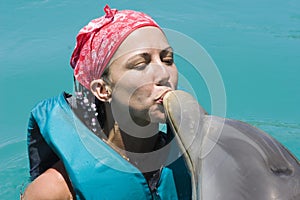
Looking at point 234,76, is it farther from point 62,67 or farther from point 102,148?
point 102,148

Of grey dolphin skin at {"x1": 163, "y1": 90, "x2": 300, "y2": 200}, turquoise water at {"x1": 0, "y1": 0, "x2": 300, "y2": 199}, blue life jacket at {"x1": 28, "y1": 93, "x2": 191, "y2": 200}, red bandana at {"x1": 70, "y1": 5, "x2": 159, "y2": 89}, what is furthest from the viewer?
turquoise water at {"x1": 0, "y1": 0, "x2": 300, "y2": 199}

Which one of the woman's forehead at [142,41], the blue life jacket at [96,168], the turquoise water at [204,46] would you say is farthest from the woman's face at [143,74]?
the turquoise water at [204,46]

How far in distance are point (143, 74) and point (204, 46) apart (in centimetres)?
575

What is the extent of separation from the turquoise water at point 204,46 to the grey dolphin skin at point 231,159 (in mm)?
3698

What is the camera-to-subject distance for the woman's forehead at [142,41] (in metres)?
3.10

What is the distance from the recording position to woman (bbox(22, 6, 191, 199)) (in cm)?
307

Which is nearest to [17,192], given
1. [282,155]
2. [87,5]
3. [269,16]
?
[282,155]

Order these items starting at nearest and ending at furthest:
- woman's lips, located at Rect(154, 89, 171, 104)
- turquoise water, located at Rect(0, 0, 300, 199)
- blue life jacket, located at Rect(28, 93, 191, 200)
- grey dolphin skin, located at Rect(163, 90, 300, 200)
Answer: grey dolphin skin, located at Rect(163, 90, 300, 200) < woman's lips, located at Rect(154, 89, 171, 104) < blue life jacket, located at Rect(28, 93, 191, 200) < turquoise water, located at Rect(0, 0, 300, 199)

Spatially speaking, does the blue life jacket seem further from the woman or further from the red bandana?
the red bandana

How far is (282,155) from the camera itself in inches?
86.0

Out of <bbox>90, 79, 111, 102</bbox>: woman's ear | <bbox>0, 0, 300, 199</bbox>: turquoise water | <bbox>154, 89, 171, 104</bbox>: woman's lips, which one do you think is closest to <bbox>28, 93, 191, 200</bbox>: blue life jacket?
<bbox>90, 79, 111, 102</bbox>: woman's ear

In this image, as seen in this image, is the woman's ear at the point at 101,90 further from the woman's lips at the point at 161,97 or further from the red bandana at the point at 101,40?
the woman's lips at the point at 161,97

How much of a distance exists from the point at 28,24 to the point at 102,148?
21.3ft

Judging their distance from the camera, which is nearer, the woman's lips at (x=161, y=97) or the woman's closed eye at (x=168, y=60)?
the woman's lips at (x=161, y=97)
